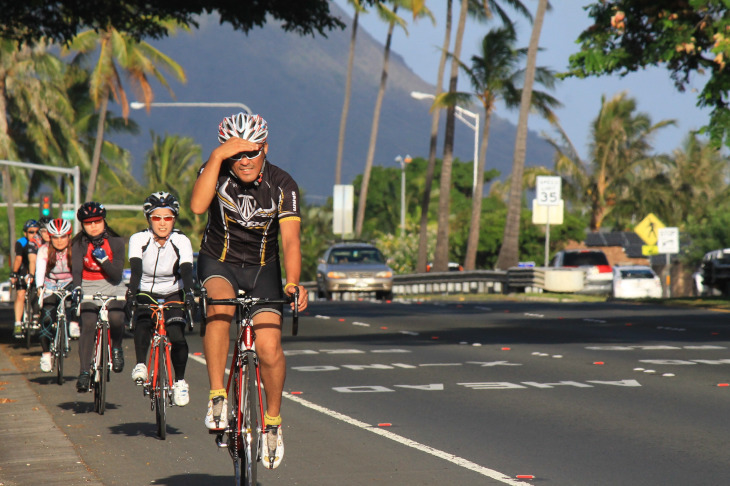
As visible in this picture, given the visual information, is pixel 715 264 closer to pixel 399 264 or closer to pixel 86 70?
pixel 399 264

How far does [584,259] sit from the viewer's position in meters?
39.3

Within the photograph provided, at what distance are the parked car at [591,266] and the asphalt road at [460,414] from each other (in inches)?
726

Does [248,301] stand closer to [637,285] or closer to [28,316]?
[28,316]

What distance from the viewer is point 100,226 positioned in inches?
444

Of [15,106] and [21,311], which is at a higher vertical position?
[15,106]

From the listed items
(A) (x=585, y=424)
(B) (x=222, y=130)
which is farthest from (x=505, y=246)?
(B) (x=222, y=130)

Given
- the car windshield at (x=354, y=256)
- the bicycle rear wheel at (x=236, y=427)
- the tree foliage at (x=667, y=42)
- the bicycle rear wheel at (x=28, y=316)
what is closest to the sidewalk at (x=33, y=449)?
the bicycle rear wheel at (x=236, y=427)

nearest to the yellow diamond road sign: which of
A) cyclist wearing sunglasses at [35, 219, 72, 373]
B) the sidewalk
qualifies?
cyclist wearing sunglasses at [35, 219, 72, 373]

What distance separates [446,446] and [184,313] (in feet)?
8.31

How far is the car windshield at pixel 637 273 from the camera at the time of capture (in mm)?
43156

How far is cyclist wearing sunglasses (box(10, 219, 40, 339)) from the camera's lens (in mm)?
18016

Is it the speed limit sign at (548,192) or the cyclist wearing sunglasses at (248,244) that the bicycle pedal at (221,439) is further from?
Answer: the speed limit sign at (548,192)

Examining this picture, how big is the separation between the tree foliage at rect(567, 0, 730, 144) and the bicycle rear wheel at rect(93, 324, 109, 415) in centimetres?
1065

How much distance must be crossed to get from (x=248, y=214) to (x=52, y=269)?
714cm
